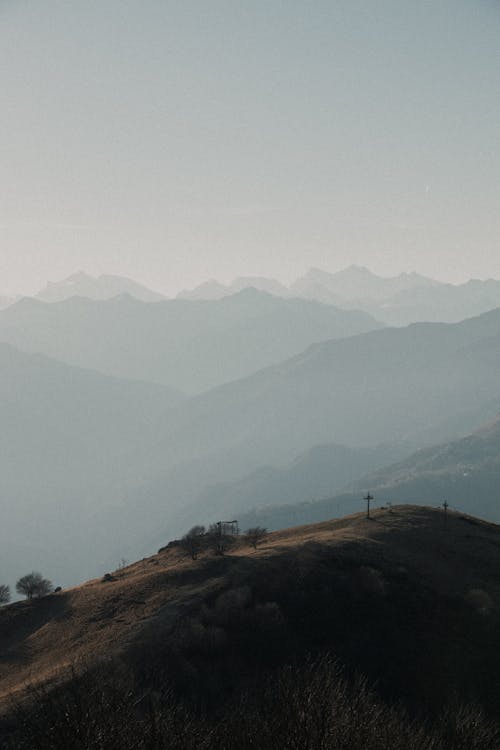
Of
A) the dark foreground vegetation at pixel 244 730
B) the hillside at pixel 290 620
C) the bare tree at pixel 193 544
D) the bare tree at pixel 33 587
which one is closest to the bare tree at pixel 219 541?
the bare tree at pixel 193 544

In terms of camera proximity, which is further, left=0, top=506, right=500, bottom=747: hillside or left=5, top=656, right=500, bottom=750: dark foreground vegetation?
left=0, top=506, right=500, bottom=747: hillside

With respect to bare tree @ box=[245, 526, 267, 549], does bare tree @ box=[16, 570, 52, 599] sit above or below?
below

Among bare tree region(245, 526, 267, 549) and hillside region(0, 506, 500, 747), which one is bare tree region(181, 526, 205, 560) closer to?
bare tree region(245, 526, 267, 549)

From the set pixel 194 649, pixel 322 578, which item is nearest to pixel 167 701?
pixel 194 649

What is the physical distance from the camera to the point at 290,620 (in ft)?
220

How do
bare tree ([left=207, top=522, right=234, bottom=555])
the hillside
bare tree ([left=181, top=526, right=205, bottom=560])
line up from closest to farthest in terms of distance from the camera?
the hillside
bare tree ([left=181, top=526, right=205, bottom=560])
bare tree ([left=207, top=522, right=234, bottom=555])

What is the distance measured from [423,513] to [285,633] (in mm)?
55991

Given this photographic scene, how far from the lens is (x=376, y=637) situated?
65.6 m

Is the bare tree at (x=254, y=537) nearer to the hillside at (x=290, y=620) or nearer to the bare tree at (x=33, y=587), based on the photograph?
the hillside at (x=290, y=620)

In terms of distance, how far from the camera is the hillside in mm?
58531

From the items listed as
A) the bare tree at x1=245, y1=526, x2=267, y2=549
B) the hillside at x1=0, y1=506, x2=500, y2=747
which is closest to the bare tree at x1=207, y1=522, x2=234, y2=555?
the bare tree at x1=245, y1=526, x2=267, y2=549

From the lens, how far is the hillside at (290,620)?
192 ft

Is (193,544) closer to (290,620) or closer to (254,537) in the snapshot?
(254,537)

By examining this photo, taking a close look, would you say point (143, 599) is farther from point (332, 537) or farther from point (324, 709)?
point (324, 709)
